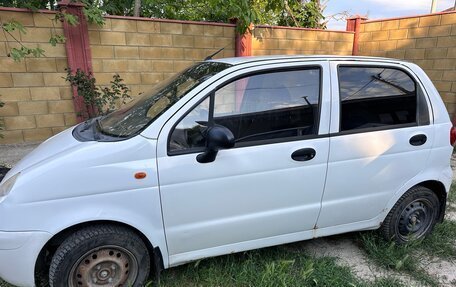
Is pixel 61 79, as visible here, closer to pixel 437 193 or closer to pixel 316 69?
pixel 316 69

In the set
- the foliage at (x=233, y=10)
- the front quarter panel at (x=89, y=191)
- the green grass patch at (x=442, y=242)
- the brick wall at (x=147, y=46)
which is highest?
the foliage at (x=233, y=10)

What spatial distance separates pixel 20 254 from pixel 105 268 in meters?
0.52

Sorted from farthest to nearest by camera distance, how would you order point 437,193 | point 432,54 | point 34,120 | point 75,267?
point 432,54
point 34,120
point 437,193
point 75,267

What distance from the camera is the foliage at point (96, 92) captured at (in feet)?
16.9

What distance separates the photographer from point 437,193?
3176 millimetres

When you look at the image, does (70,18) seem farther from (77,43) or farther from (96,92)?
(96,92)

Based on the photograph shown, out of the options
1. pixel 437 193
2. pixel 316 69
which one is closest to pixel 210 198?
pixel 316 69

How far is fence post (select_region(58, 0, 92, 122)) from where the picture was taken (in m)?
5.11

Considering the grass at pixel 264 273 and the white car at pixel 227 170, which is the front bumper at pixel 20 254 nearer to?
the white car at pixel 227 170

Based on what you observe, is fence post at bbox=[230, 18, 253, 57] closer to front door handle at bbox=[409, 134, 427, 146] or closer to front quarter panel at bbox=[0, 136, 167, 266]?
front door handle at bbox=[409, 134, 427, 146]

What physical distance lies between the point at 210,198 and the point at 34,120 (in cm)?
431

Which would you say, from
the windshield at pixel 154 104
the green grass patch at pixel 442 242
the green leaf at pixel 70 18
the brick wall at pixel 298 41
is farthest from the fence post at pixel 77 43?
the green grass patch at pixel 442 242

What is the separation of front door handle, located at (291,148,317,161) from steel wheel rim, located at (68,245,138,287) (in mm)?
1362

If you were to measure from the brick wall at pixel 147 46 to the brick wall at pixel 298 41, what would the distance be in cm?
72
